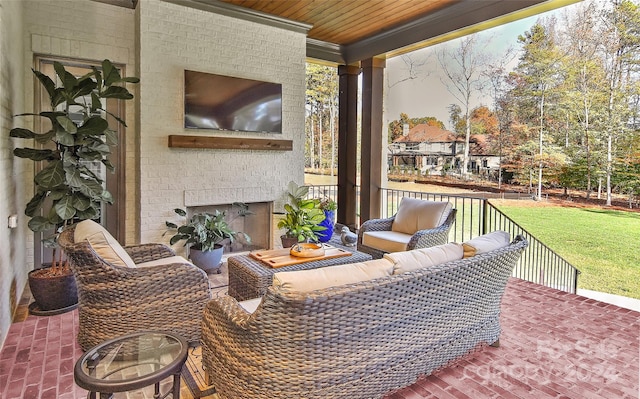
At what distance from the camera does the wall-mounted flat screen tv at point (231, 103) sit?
4.50 metres

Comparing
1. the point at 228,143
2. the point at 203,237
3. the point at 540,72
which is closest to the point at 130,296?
the point at 203,237

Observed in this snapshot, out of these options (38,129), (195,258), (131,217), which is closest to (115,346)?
(195,258)

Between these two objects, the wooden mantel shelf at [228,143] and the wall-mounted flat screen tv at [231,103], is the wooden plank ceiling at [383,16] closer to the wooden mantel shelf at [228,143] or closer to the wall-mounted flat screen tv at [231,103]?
the wall-mounted flat screen tv at [231,103]

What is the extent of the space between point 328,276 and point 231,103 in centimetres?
366

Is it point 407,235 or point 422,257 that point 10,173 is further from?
point 407,235

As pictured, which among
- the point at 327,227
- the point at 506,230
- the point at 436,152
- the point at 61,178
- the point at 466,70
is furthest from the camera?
the point at 436,152

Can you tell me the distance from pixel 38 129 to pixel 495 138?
5.45 meters

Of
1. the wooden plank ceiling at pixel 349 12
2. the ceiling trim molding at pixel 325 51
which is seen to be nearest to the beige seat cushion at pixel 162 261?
the wooden plank ceiling at pixel 349 12

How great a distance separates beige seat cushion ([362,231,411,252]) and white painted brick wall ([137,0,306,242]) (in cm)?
155

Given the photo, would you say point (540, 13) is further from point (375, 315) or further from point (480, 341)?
point (375, 315)

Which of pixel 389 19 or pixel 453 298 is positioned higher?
pixel 389 19

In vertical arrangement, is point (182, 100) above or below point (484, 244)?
above

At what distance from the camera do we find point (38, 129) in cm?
397

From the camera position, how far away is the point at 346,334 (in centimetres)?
167
